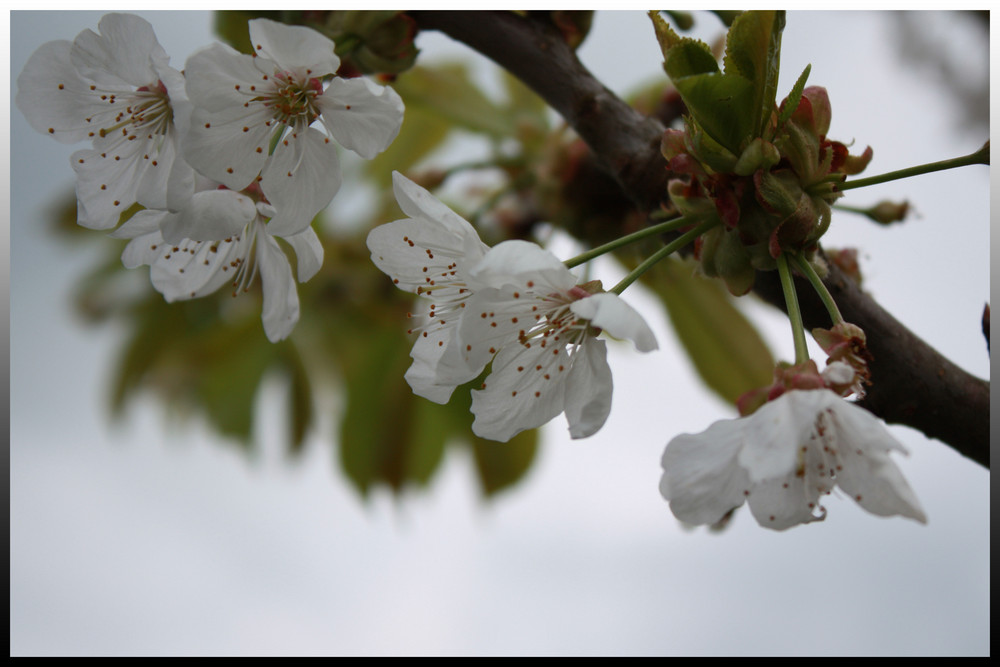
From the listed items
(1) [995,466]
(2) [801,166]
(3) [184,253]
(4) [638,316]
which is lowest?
(1) [995,466]

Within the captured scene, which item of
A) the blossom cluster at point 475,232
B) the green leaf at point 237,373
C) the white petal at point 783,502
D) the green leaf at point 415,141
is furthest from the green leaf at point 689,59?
the green leaf at point 237,373

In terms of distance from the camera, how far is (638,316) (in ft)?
2.09

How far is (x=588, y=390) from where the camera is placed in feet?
2.33

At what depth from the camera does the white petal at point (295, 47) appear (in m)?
0.68

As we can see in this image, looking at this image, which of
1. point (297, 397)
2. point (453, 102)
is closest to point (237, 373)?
point (297, 397)

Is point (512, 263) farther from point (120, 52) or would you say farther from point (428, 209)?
point (120, 52)

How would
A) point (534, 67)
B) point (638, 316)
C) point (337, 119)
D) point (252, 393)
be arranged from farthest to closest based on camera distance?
point (252, 393) < point (534, 67) < point (337, 119) < point (638, 316)

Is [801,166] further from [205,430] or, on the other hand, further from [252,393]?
[205,430]

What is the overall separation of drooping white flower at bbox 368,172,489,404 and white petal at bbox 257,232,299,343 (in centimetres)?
11

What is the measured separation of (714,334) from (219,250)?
1.08 m

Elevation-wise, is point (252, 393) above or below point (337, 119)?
above

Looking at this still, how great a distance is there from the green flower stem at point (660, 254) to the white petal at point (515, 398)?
11 cm

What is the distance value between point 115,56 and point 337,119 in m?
0.23

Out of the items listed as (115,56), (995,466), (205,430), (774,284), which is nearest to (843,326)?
(774,284)
